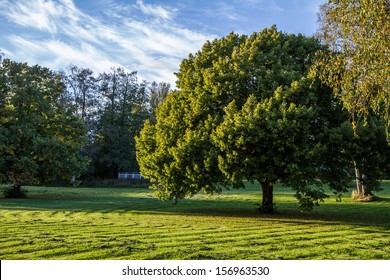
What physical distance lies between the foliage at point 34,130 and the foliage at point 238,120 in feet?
48.7

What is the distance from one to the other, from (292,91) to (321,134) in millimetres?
2521

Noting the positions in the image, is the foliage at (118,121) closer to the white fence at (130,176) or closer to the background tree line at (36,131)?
the white fence at (130,176)

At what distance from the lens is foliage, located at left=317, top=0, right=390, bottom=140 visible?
11734mm

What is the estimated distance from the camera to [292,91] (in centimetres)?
1911

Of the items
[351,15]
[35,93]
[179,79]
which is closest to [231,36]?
[179,79]

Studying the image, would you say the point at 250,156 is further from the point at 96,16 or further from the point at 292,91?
the point at 96,16

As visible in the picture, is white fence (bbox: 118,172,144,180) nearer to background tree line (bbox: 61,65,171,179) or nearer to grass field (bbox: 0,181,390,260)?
background tree line (bbox: 61,65,171,179)

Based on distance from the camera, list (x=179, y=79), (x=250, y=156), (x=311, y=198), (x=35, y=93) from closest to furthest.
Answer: (x=250, y=156) < (x=311, y=198) < (x=179, y=79) < (x=35, y=93)

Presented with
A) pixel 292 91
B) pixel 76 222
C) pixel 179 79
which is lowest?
pixel 76 222

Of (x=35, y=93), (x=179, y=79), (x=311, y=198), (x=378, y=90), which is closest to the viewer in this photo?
(x=378, y=90)

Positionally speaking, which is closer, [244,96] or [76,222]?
[76,222]

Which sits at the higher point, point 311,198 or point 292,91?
point 292,91

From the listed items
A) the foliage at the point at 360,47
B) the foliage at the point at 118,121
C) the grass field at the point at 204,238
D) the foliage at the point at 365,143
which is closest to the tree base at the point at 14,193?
the grass field at the point at 204,238

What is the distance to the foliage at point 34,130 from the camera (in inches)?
1384
